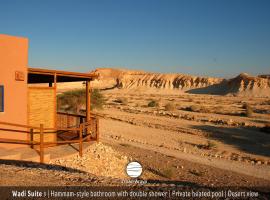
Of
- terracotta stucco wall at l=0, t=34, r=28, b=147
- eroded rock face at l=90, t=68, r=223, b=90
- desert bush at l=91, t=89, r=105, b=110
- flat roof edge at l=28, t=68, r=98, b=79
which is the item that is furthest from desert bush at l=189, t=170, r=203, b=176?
eroded rock face at l=90, t=68, r=223, b=90

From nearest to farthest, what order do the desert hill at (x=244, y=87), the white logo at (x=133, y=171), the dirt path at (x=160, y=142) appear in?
the white logo at (x=133, y=171), the dirt path at (x=160, y=142), the desert hill at (x=244, y=87)

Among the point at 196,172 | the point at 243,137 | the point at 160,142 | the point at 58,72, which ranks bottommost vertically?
the point at 196,172

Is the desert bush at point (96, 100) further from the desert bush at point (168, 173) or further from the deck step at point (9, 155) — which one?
the deck step at point (9, 155)

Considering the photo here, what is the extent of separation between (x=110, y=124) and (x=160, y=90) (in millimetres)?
71207

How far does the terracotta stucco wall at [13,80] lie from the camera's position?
36.0 feet

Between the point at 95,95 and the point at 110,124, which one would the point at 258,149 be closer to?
the point at 110,124

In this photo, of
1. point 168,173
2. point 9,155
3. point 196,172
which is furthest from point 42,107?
point 196,172

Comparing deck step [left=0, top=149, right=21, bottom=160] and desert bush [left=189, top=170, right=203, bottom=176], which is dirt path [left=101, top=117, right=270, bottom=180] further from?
deck step [left=0, top=149, right=21, bottom=160]

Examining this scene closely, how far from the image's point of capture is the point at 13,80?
1122 centimetres

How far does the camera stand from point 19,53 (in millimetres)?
11367

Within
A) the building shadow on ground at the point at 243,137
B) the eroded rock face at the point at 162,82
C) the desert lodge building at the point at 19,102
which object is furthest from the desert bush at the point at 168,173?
the eroded rock face at the point at 162,82

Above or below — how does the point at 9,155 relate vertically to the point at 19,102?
below

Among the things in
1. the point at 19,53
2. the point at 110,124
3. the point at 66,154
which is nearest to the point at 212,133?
the point at 110,124

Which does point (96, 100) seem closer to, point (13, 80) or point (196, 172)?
point (196, 172)
